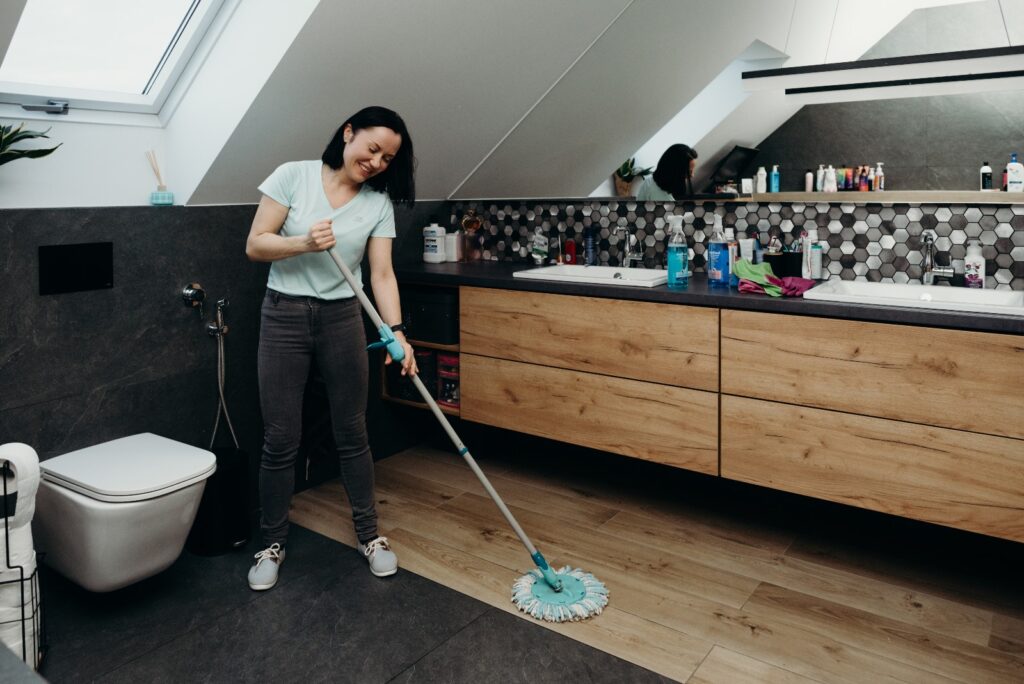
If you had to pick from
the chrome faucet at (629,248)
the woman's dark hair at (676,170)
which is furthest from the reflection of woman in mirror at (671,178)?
the chrome faucet at (629,248)

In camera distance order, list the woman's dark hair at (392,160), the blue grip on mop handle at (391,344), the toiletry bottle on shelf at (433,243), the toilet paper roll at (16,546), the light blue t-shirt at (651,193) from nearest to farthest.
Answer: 1. the toilet paper roll at (16,546)
2. the blue grip on mop handle at (391,344)
3. the woman's dark hair at (392,160)
4. the light blue t-shirt at (651,193)
5. the toiletry bottle on shelf at (433,243)

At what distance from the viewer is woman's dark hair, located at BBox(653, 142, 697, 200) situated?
10.3 ft

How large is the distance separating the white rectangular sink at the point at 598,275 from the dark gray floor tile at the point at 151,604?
3.95 feet

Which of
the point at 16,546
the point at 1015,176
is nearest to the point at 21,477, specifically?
the point at 16,546

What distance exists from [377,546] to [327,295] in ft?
2.60

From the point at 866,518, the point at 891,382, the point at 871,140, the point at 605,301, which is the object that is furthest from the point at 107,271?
the point at 871,140

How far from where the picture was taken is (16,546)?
1.78 meters

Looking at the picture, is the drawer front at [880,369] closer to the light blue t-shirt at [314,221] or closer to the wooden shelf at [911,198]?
the wooden shelf at [911,198]

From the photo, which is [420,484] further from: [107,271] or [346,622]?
[107,271]

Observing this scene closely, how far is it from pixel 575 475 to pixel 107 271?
1.86 meters

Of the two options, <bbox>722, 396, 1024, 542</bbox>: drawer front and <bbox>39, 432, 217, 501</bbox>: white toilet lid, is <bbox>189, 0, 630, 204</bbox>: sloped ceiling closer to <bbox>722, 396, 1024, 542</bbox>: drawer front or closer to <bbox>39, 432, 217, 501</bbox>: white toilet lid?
<bbox>39, 432, 217, 501</bbox>: white toilet lid

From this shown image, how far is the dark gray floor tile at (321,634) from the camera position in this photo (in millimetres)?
1949

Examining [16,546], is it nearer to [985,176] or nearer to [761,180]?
[761,180]

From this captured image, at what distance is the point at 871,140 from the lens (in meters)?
4.41
